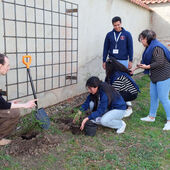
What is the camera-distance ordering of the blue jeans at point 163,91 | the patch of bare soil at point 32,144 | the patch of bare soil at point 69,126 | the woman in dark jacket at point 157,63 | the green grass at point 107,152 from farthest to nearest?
1. the blue jeans at point 163,91
2. the woman in dark jacket at point 157,63
3. the patch of bare soil at point 69,126
4. the patch of bare soil at point 32,144
5. the green grass at point 107,152

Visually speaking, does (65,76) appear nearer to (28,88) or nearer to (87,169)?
(28,88)

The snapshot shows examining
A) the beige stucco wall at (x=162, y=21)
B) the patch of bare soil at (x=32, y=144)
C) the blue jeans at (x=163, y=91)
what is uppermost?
the beige stucco wall at (x=162, y=21)

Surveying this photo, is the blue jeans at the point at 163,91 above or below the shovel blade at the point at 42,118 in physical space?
above

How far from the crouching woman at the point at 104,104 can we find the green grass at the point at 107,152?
0.57 ft

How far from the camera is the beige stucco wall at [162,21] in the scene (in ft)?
32.1

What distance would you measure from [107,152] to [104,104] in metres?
0.65

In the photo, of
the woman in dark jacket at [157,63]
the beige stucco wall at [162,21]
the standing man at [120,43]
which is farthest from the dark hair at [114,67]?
the beige stucco wall at [162,21]

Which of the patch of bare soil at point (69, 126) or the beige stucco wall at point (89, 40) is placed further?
the beige stucco wall at point (89, 40)

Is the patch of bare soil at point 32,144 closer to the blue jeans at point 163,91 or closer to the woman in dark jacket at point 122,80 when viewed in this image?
the woman in dark jacket at point 122,80

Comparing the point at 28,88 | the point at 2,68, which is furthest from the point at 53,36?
the point at 2,68

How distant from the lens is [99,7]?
5.66m

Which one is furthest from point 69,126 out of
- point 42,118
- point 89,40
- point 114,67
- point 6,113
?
point 89,40

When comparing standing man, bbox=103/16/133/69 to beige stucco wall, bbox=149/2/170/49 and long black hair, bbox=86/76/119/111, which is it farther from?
beige stucco wall, bbox=149/2/170/49

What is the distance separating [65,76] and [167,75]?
2.10m
